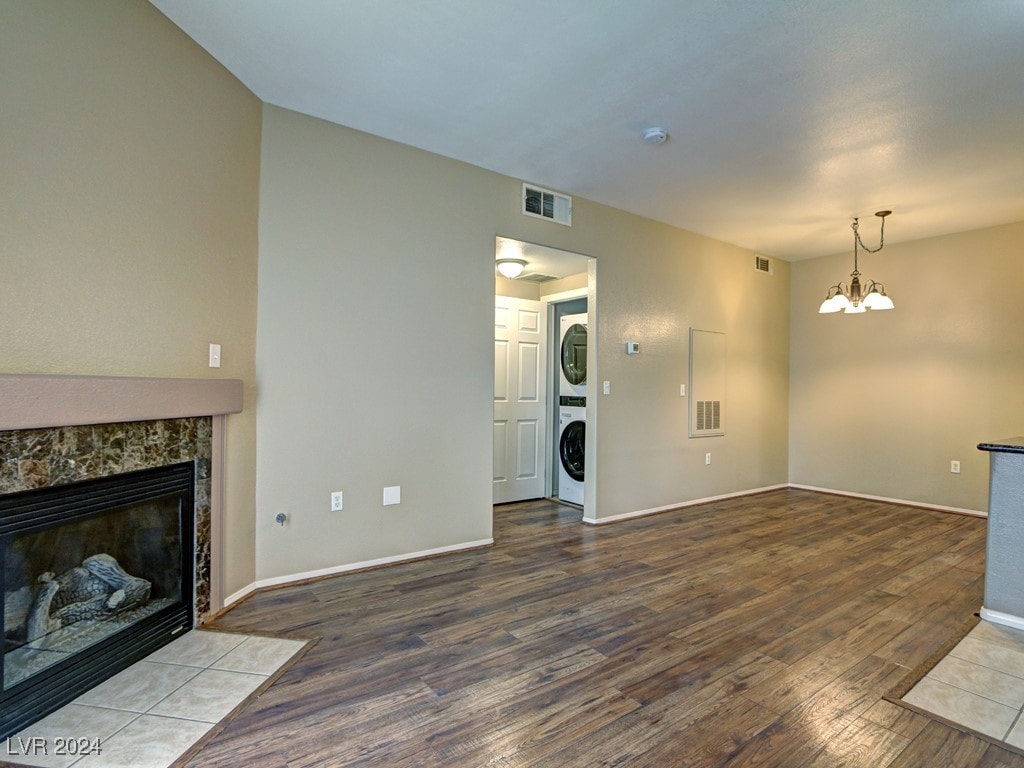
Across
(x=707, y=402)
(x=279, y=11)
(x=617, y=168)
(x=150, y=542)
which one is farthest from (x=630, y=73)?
(x=707, y=402)

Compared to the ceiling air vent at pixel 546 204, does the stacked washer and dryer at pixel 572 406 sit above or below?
below

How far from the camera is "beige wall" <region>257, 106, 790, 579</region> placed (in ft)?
9.45

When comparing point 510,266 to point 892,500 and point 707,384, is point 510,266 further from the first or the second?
point 892,500

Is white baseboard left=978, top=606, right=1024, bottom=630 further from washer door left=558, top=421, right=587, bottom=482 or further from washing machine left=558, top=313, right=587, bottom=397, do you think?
washing machine left=558, top=313, right=587, bottom=397

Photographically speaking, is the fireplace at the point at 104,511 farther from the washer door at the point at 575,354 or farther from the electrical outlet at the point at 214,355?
the washer door at the point at 575,354

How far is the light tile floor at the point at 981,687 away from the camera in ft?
5.83

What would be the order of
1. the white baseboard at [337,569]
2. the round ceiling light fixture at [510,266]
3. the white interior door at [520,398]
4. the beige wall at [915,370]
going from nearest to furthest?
1. the white baseboard at [337,569]
2. the round ceiling light fixture at [510,266]
3. the beige wall at [915,370]
4. the white interior door at [520,398]

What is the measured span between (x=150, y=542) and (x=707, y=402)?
4.72 m

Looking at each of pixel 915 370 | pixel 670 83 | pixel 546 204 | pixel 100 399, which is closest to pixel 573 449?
pixel 546 204

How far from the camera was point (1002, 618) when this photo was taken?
8.38ft

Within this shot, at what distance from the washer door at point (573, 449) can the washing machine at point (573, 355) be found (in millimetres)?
331

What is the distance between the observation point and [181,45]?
2.29 metres

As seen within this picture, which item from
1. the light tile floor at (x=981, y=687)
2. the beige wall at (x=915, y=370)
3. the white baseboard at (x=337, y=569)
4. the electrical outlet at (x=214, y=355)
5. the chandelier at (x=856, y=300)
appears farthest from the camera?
the beige wall at (x=915, y=370)

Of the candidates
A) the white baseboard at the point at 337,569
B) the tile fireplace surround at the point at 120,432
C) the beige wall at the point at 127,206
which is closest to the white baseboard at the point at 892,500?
the white baseboard at the point at 337,569
